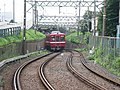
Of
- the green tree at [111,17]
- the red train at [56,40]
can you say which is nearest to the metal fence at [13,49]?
the red train at [56,40]

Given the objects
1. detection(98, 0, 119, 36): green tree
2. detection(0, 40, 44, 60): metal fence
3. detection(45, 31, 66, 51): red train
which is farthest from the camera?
detection(45, 31, 66, 51): red train

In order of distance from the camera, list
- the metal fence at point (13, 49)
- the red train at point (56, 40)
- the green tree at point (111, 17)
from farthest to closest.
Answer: the red train at point (56, 40) → the green tree at point (111, 17) → the metal fence at point (13, 49)

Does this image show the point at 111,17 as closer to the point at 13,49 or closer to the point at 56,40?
the point at 56,40

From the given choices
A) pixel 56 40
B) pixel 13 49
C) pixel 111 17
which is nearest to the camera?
pixel 13 49

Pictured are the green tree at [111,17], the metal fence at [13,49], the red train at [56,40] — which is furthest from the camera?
the red train at [56,40]

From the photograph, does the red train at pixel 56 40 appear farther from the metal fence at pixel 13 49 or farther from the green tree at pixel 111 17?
the green tree at pixel 111 17

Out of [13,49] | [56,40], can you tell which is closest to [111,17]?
[56,40]

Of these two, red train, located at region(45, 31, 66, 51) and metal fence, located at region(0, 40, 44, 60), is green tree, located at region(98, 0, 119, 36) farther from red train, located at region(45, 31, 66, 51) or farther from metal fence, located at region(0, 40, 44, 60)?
red train, located at region(45, 31, 66, 51)

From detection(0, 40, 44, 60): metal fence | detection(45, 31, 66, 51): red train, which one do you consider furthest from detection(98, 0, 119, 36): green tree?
detection(45, 31, 66, 51): red train

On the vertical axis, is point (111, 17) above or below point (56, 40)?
above

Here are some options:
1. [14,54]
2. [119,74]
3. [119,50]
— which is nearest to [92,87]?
[119,74]

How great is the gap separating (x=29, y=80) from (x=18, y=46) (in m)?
19.8

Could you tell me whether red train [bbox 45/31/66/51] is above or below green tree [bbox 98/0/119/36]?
below

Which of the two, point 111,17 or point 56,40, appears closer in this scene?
point 111,17
